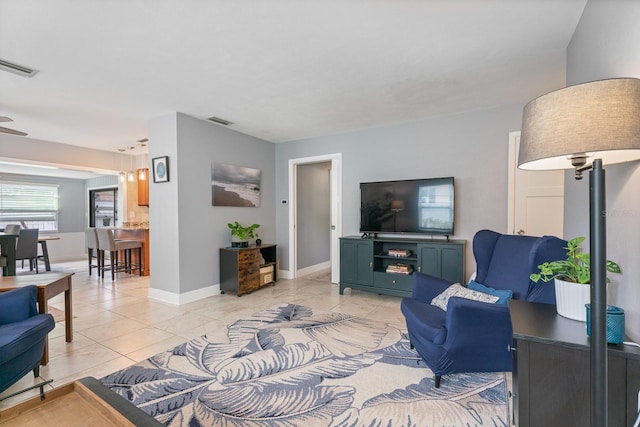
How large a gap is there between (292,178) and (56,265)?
618 cm

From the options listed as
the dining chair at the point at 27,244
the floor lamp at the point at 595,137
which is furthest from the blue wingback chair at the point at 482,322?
the dining chair at the point at 27,244

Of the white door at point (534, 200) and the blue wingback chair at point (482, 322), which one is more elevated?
the white door at point (534, 200)

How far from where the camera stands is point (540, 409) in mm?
1186

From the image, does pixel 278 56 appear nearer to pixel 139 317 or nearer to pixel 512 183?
pixel 512 183

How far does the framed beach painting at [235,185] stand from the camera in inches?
174

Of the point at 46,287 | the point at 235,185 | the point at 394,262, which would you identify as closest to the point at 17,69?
the point at 46,287

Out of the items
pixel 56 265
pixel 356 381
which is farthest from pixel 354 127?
pixel 56 265

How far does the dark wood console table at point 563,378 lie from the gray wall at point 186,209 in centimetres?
376

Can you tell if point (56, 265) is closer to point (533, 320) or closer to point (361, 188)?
point (361, 188)

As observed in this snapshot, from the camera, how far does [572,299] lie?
4.43 feet

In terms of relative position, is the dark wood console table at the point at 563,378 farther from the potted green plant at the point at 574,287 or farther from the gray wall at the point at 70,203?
the gray wall at the point at 70,203

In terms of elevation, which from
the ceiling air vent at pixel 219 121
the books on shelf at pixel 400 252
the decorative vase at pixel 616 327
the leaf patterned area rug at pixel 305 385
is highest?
the ceiling air vent at pixel 219 121

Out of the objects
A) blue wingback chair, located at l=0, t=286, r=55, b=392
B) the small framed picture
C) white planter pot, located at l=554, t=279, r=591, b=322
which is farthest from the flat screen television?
blue wingback chair, located at l=0, t=286, r=55, b=392

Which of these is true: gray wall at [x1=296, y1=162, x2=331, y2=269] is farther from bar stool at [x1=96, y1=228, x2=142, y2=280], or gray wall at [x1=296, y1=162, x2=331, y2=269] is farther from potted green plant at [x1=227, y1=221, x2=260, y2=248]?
bar stool at [x1=96, y1=228, x2=142, y2=280]
